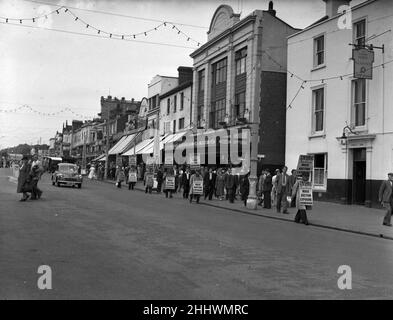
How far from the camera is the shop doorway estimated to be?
24409 mm

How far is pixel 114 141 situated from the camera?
73875 millimetres

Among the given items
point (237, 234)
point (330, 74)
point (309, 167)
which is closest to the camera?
point (237, 234)

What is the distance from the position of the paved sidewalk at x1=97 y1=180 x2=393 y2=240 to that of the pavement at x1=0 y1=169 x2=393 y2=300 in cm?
77

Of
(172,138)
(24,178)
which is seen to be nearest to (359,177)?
(24,178)

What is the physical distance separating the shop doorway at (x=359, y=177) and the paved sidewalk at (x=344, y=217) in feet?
2.76

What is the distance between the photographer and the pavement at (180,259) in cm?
661

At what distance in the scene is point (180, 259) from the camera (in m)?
8.84

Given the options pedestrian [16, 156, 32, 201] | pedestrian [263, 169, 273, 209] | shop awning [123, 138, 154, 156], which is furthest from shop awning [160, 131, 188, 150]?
pedestrian [16, 156, 32, 201]

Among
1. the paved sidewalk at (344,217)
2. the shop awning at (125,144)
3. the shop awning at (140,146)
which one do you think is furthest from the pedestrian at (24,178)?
the shop awning at (125,144)

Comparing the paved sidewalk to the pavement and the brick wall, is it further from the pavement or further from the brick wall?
the brick wall

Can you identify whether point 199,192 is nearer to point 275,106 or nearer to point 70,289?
point 275,106

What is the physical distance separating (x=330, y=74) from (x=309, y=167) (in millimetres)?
9884

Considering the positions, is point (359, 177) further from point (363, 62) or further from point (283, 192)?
point (283, 192)
